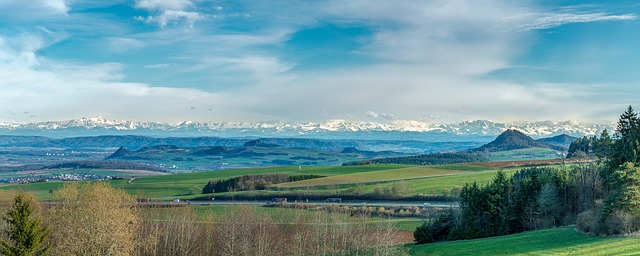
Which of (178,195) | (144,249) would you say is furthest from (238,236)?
(178,195)

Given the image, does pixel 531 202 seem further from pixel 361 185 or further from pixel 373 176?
pixel 373 176

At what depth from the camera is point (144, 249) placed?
6925 cm

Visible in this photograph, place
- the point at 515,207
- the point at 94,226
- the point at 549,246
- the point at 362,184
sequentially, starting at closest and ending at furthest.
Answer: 1. the point at 549,246
2. the point at 94,226
3. the point at 515,207
4. the point at 362,184

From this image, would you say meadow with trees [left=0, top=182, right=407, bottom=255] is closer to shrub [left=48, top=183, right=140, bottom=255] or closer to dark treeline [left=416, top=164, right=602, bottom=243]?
shrub [left=48, top=183, right=140, bottom=255]

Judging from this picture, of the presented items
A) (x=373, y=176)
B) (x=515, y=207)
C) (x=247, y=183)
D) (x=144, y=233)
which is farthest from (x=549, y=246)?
(x=373, y=176)

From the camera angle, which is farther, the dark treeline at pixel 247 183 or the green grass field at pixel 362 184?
the dark treeline at pixel 247 183

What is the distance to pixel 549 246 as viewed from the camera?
1780 inches

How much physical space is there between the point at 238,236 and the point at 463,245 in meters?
30.0

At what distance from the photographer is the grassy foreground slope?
129 feet

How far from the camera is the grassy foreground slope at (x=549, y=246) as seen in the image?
3928 cm

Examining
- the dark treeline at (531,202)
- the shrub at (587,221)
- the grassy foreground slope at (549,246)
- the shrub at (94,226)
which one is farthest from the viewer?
the dark treeline at (531,202)

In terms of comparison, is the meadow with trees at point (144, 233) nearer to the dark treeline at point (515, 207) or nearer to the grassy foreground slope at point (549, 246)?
the grassy foreground slope at point (549, 246)

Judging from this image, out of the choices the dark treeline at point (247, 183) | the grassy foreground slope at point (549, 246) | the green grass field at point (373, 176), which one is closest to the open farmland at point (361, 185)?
the green grass field at point (373, 176)

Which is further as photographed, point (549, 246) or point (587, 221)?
point (587, 221)
